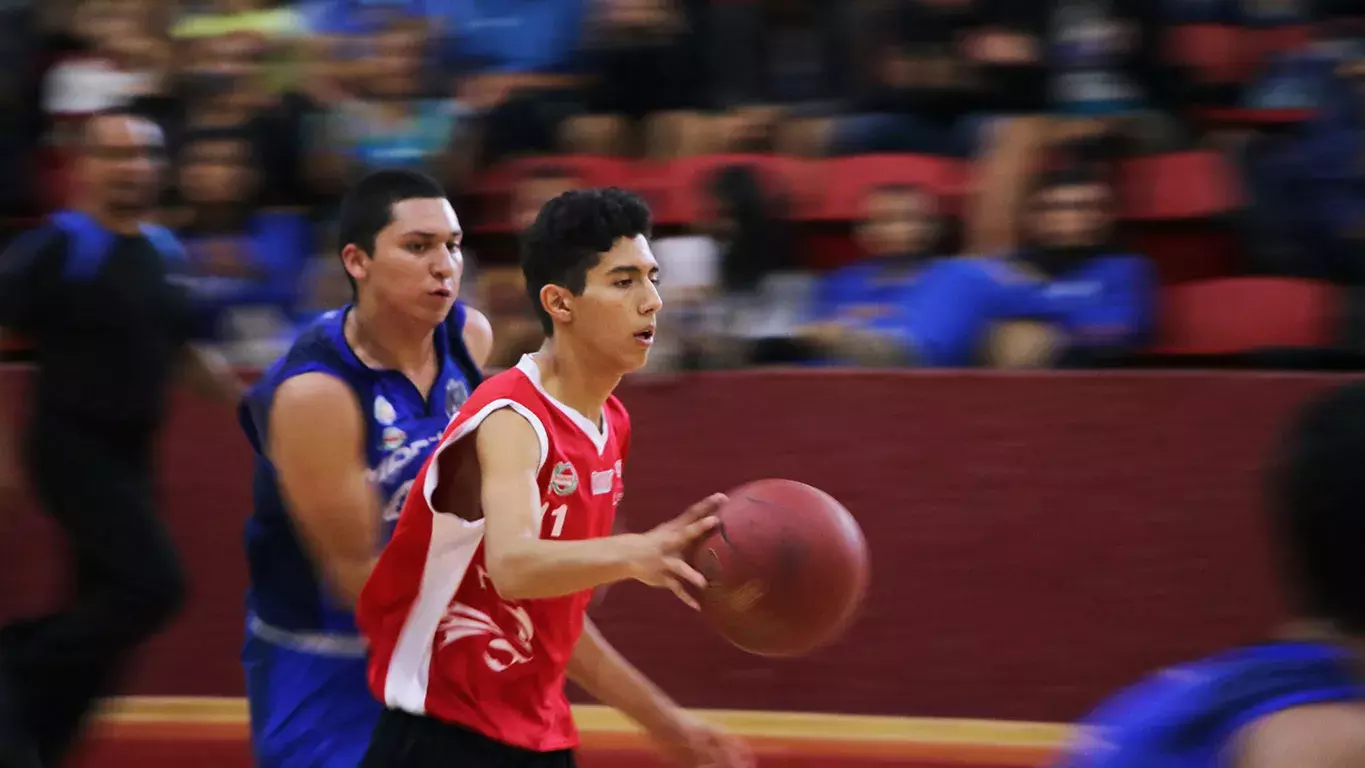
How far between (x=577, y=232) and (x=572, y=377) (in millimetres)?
252

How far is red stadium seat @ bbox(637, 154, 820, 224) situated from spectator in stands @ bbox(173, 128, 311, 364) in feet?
4.31

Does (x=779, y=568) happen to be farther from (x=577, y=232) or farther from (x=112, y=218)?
(x=112, y=218)

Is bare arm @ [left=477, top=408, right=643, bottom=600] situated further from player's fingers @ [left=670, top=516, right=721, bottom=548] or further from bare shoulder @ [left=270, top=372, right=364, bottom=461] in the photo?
bare shoulder @ [left=270, top=372, right=364, bottom=461]

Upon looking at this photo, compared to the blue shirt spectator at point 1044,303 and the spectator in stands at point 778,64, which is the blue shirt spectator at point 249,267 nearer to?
the spectator in stands at point 778,64

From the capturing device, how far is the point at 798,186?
6.28m

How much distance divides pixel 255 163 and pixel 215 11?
1088mm

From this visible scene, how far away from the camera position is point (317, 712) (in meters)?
3.62

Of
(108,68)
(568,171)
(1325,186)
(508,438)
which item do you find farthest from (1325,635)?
(108,68)

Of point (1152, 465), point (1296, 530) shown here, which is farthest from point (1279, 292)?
point (1296, 530)

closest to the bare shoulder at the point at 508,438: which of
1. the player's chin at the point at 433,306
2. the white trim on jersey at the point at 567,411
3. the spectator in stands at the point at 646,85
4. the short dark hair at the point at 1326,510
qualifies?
the white trim on jersey at the point at 567,411

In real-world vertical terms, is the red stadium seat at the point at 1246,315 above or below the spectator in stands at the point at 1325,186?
below

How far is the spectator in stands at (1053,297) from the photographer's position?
17.6ft

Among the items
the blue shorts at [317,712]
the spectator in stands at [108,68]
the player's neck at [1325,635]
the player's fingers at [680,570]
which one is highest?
the spectator in stands at [108,68]

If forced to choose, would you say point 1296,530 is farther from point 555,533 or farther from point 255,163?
point 255,163
